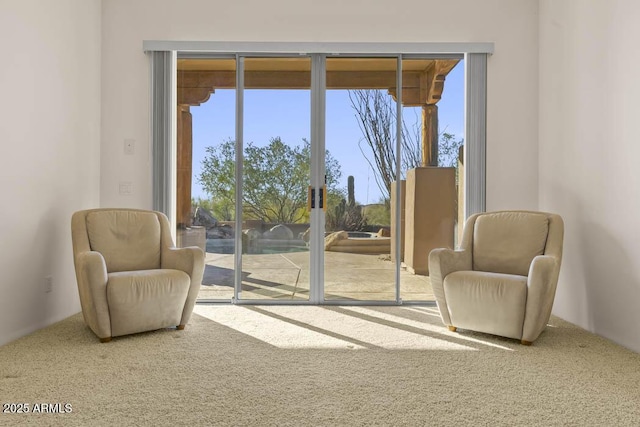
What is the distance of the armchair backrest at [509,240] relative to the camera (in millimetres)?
3463

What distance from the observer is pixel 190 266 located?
3.47 meters

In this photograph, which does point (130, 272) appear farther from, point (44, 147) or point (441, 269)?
point (441, 269)

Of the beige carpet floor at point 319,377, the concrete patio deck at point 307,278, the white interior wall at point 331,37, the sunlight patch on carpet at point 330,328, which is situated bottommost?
the sunlight patch on carpet at point 330,328

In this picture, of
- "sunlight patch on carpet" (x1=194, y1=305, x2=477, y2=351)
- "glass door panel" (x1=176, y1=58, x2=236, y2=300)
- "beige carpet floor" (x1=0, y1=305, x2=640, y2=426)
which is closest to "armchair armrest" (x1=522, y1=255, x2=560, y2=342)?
"beige carpet floor" (x1=0, y1=305, x2=640, y2=426)

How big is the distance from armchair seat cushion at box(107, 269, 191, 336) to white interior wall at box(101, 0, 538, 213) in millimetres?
1267

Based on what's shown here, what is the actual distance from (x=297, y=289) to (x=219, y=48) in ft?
7.58

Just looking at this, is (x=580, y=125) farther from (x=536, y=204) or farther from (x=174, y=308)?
(x=174, y=308)

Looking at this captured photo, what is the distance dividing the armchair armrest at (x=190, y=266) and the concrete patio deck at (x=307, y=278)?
2.94 feet

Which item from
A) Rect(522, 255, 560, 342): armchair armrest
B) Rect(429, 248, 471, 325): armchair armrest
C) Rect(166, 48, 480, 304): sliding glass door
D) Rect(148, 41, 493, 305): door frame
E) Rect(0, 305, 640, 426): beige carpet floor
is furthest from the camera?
Rect(166, 48, 480, 304): sliding glass door

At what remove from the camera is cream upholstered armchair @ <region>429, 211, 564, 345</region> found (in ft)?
9.98

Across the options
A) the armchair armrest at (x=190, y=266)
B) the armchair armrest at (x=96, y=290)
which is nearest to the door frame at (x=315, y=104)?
the armchair armrest at (x=190, y=266)

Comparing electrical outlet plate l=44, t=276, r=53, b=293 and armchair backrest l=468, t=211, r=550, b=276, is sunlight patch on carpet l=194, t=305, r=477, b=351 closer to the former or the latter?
armchair backrest l=468, t=211, r=550, b=276

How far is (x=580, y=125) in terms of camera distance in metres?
3.62

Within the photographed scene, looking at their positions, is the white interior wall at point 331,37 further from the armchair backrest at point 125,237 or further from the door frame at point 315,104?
the armchair backrest at point 125,237
